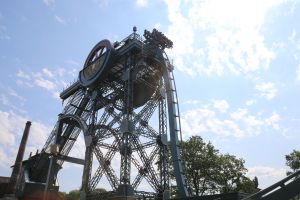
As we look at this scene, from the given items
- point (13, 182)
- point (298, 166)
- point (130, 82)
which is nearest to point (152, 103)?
point (130, 82)

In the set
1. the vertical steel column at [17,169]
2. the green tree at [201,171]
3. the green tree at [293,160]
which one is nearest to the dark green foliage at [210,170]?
the green tree at [201,171]

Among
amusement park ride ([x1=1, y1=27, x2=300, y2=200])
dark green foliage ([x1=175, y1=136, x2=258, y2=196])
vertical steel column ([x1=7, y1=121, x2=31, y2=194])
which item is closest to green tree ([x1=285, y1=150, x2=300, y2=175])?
dark green foliage ([x1=175, y1=136, x2=258, y2=196])

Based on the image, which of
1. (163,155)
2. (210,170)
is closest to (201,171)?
(210,170)

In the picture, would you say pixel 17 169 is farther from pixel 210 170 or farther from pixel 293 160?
pixel 293 160

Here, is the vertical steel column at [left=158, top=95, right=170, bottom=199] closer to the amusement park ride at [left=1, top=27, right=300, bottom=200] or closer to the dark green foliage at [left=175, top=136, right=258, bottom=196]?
the amusement park ride at [left=1, top=27, right=300, bottom=200]

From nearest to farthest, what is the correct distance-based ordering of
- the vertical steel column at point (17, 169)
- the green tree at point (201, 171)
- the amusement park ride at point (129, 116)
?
the amusement park ride at point (129, 116), the green tree at point (201, 171), the vertical steel column at point (17, 169)

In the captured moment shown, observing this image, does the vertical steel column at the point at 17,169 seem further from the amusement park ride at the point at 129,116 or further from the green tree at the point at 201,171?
the green tree at the point at 201,171

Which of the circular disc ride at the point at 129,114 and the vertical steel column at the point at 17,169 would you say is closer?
the circular disc ride at the point at 129,114

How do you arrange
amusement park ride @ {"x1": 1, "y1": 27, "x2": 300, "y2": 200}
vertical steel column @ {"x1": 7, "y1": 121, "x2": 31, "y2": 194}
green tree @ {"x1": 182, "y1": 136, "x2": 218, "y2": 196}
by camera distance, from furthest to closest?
vertical steel column @ {"x1": 7, "y1": 121, "x2": 31, "y2": 194}
green tree @ {"x1": 182, "y1": 136, "x2": 218, "y2": 196}
amusement park ride @ {"x1": 1, "y1": 27, "x2": 300, "y2": 200}

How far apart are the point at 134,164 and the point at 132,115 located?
4.77 metres

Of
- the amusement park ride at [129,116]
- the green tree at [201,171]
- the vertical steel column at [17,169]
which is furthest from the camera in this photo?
the vertical steel column at [17,169]

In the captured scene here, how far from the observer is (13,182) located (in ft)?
173

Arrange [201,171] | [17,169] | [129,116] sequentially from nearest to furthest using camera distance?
[129,116] < [201,171] < [17,169]

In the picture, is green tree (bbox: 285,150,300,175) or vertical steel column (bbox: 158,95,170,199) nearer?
vertical steel column (bbox: 158,95,170,199)
